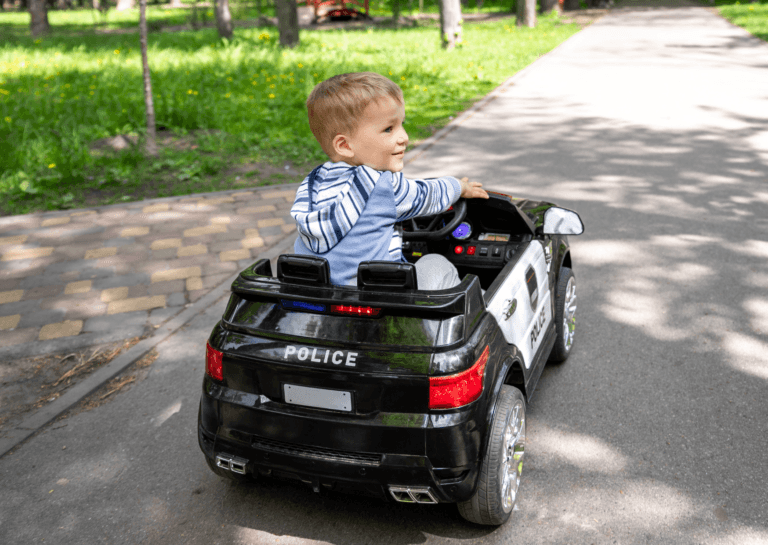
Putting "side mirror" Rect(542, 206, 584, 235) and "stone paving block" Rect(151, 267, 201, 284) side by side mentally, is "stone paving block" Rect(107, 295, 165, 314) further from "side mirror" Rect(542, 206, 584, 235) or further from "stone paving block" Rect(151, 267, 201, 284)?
"side mirror" Rect(542, 206, 584, 235)

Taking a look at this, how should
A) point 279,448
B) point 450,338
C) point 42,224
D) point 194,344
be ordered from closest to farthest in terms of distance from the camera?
point 450,338 → point 279,448 → point 194,344 → point 42,224

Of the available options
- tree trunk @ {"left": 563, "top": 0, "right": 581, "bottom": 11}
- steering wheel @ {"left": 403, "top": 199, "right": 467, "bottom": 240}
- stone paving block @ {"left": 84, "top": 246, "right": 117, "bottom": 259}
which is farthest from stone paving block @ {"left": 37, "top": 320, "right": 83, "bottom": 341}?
tree trunk @ {"left": 563, "top": 0, "right": 581, "bottom": 11}

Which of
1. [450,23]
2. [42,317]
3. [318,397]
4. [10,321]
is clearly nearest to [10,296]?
[10,321]

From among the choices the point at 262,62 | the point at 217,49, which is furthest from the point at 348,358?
the point at 217,49

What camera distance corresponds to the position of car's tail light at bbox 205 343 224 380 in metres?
2.60

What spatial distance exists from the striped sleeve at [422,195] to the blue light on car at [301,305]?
→ 570 millimetres

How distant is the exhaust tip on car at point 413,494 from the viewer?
2.38 metres

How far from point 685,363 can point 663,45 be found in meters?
17.7

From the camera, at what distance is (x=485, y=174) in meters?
7.96

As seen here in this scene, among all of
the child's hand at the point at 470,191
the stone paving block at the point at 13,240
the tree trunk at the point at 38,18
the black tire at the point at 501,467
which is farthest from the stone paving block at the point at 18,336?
the tree trunk at the point at 38,18

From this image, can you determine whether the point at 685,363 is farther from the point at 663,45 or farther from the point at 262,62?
the point at 663,45

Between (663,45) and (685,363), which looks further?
(663,45)

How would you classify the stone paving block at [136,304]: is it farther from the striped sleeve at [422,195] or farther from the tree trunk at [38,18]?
the tree trunk at [38,18]

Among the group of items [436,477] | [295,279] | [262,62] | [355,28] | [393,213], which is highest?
[355,28]
